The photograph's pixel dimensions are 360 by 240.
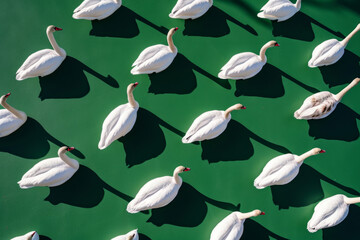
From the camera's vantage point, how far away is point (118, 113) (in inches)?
202

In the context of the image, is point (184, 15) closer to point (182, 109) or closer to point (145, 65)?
point (145, 65)

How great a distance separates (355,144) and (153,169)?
351 cm

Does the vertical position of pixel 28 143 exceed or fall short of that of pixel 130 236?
it exceeds it

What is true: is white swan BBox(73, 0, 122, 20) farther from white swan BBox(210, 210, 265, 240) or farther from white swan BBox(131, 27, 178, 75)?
white swan BBox(210, 210, 265, 240)

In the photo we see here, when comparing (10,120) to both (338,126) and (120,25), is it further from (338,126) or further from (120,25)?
(338,126)

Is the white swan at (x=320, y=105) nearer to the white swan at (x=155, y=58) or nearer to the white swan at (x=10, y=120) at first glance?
the white swan at (x=155, y=58)

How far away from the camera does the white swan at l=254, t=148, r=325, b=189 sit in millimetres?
4984

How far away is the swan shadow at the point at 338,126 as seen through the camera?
545 cm

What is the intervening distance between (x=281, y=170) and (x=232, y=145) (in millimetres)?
888

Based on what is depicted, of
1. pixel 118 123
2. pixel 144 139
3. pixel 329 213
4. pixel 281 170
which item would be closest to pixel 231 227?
pixel 281 170

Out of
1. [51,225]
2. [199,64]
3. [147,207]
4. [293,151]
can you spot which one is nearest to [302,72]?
[293,151]

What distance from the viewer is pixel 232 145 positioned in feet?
17.7

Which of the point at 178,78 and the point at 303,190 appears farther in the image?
the point at 178,78

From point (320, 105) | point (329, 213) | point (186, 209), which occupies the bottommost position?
point (186, 209)
